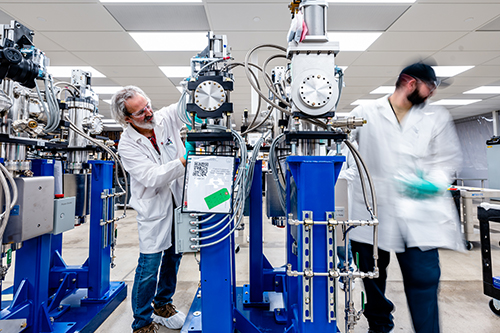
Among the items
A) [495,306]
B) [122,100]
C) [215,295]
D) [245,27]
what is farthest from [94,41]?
[495,306]

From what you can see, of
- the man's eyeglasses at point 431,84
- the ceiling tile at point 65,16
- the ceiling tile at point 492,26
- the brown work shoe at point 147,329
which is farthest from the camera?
the ceiling tile at point 492,26

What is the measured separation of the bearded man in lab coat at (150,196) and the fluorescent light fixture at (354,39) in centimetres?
246

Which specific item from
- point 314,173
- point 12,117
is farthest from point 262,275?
point 12,117

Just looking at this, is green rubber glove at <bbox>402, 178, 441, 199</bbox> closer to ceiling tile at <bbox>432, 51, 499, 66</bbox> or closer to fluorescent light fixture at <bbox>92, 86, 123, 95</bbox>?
ceiling tile at <bbox>432, 51, 499, 66</bbox>

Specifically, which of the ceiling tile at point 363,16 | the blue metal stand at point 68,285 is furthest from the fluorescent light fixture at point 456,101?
the blue metal stand at point 68,285

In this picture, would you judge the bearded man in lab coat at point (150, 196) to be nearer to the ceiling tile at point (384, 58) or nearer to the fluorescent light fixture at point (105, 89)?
the ceiling tile at point (384, 58)

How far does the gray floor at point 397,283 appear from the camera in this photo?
1600mm

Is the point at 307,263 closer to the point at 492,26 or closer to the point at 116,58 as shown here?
the point at 492,26

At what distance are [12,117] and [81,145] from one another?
1.73 feet

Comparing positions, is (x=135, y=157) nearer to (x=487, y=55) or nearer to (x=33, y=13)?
(x=33, y=13)

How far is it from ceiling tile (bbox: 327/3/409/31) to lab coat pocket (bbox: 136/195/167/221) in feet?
7.84

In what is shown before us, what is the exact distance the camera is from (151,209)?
A: 4.67 ft

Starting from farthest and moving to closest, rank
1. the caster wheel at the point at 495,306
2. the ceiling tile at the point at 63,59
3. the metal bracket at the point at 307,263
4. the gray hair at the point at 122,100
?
1. the ceiling tile at the point at 63,59
2. the caster wheel at the point at 495,306
3. the gray hair at the point at 122,100
4. the metal bracket at the point at 307,263

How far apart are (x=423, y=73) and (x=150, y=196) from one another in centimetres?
142
